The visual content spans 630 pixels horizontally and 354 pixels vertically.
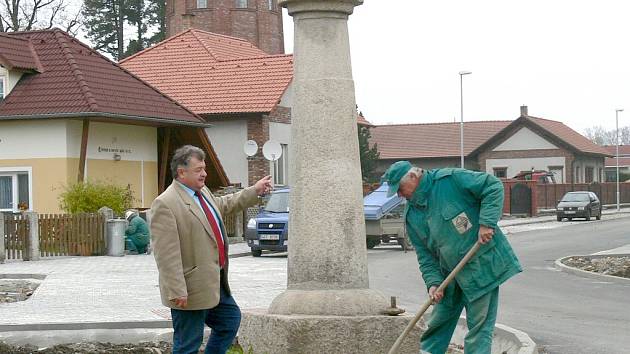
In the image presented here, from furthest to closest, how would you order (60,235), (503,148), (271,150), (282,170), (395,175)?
(503,148) < (282,170) < (271,150) < (60,235) < (395,175)

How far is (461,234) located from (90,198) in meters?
23.1

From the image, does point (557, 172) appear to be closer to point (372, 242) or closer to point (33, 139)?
point (372, 242)

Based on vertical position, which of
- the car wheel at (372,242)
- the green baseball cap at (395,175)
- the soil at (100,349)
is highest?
the green baseball cap at (395,175)

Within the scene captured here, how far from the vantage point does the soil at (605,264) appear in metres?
21.2

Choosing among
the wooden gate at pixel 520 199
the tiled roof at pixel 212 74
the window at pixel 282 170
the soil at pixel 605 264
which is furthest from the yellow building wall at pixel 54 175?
the wooden gate at pixel 520 199

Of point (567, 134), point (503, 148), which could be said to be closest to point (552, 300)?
point (503, 148)

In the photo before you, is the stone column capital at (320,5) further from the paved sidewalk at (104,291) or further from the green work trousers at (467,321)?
the paved sidewalk at (104,291)

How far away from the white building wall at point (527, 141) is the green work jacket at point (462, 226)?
224 feet

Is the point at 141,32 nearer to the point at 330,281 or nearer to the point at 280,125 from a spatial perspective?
the point at 280,125

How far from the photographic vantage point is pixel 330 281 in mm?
8836

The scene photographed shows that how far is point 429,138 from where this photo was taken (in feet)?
259

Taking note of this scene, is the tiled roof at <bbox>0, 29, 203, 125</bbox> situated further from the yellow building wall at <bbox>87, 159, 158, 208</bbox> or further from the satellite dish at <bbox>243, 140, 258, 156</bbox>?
the satellite dish at <bbox>243, 140, 258, 156</bbox>

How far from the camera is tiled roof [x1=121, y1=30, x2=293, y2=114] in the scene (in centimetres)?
4600

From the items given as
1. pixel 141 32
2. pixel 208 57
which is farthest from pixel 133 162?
pixel 141 32
